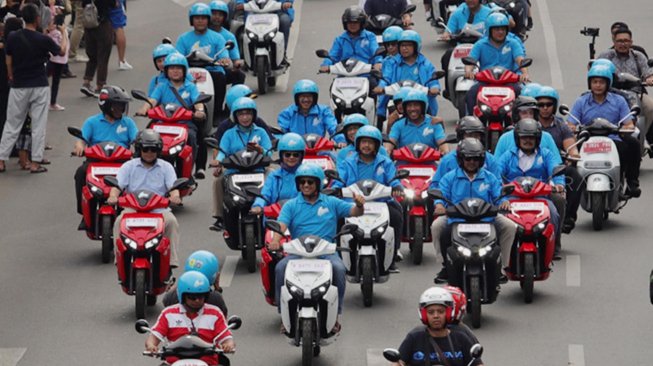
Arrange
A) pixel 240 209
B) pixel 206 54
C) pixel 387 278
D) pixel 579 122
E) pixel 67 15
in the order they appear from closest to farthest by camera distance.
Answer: pixel 387 278 → pixel 240 209 → pixel 579 122 → pixel 206 54 → pixel 67 15

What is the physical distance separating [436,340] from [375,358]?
3568 millimetres

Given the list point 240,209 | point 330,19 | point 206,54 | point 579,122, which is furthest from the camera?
point 330,19

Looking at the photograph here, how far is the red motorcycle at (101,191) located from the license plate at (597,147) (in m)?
5.54

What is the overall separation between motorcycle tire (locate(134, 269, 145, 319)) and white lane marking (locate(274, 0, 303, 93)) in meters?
12.1

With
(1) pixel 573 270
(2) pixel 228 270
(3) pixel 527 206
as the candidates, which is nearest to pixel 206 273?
(3) pixel 527 206

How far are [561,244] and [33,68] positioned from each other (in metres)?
7.85

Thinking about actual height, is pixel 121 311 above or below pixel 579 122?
below

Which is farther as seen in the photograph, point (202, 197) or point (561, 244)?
point (202, 197)

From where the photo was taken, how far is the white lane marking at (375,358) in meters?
21.1

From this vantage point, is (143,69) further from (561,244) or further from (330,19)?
(561,244)

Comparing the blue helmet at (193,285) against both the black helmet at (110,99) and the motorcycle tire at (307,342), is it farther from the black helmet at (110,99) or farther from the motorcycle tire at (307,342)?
the black helmet at (110,99)

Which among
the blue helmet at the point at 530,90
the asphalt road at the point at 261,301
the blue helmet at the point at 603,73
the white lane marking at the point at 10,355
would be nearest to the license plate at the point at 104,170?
the asphalt road at the point at 261,301

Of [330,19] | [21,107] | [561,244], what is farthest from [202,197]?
[330,19]

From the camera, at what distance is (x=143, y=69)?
119 ft
